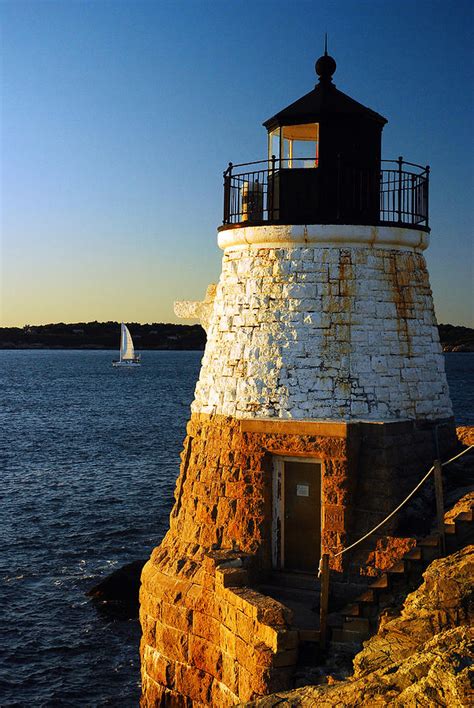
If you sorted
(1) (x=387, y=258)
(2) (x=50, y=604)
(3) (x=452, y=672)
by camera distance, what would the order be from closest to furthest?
(3) (x=452, y=672) → (1) (x=387, y=258) → (2) (x=50, y=604)

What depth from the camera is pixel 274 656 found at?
953 centimetres

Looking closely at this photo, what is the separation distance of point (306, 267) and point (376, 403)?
7.13 feet

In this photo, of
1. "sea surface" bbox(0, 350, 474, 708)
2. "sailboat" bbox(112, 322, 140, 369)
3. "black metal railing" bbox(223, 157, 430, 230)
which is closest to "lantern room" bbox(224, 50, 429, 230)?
"black metal railing" bbox(223, 157, 430, 230)

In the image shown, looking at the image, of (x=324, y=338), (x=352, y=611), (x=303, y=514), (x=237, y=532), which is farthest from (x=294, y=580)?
(x=324, y=338)

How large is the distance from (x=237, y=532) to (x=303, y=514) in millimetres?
975

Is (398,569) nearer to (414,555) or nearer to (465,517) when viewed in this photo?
(414,555)

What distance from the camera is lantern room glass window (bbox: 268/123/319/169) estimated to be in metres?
12.5

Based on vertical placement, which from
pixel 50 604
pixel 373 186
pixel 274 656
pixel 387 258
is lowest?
pixel 50 604

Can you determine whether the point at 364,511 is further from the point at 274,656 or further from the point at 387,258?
the point at 387,258

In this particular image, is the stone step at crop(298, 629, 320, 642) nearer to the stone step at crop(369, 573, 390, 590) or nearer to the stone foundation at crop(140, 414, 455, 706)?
the stone foundation at crop(140, 414, 455, 706)

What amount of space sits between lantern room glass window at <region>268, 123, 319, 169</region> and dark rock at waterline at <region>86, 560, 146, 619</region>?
12934 millimetres

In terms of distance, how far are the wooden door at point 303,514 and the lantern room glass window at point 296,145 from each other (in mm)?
4502

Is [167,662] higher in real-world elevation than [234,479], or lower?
lower

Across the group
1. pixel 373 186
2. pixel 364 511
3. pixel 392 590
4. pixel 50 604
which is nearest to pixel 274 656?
pixel 392 590
